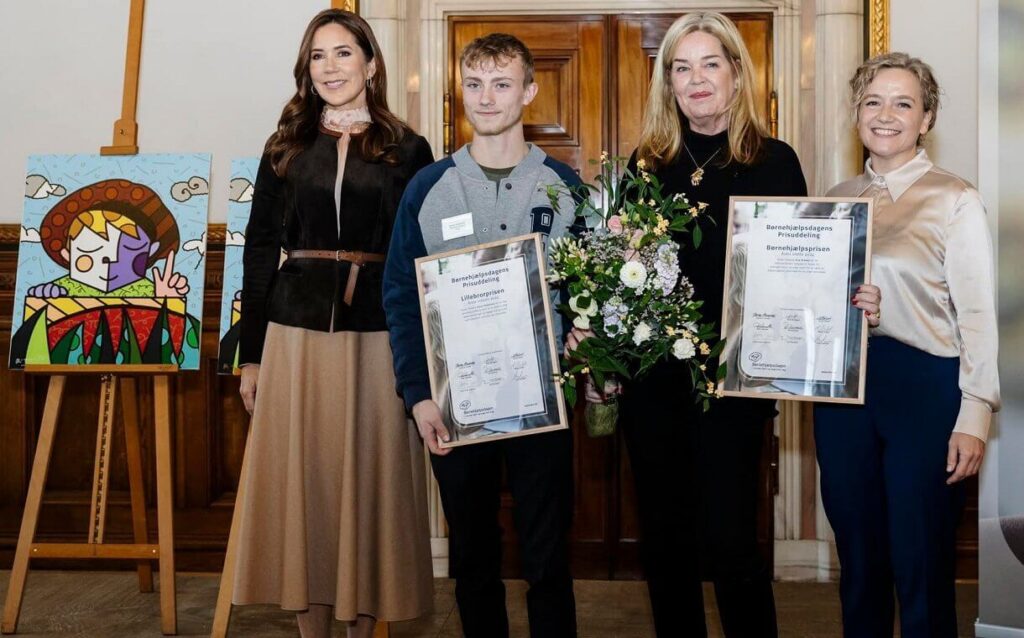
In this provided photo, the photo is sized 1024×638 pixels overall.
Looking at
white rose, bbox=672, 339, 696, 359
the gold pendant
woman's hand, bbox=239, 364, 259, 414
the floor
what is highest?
the gold pendant

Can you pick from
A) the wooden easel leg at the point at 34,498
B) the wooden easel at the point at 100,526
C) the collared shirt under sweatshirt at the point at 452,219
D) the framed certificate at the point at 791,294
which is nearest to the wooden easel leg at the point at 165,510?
the wooden easel at the point at 100,526

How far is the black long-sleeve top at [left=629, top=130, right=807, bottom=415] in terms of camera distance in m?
2.36

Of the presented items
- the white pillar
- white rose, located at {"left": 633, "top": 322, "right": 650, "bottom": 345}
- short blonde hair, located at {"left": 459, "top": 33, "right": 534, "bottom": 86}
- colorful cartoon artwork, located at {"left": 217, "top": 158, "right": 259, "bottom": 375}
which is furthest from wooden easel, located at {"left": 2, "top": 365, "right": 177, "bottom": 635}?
the white pillar

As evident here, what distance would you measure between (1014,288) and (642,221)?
4.28ft

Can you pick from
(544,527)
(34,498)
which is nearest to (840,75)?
(544,527)

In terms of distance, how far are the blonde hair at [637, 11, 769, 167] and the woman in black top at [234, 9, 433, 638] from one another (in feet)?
2.36

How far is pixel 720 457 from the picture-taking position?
2295 mm

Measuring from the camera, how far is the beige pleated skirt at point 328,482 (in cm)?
273

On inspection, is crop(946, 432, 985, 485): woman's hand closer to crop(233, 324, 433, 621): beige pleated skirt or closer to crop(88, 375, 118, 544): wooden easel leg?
crop(233, 324, 433, 621): beige pleated skirt

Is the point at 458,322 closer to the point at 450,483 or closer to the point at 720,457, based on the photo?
the point at 450,483

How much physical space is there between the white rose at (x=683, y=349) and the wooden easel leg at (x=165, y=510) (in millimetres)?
2102

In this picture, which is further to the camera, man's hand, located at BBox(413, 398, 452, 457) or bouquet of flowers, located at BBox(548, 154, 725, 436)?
man's hand, located at BBox(413, 398, 452, 457)

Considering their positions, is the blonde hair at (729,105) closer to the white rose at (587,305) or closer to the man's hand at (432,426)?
the white rose at (587,305)

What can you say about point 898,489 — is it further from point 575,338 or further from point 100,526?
point 100,526
